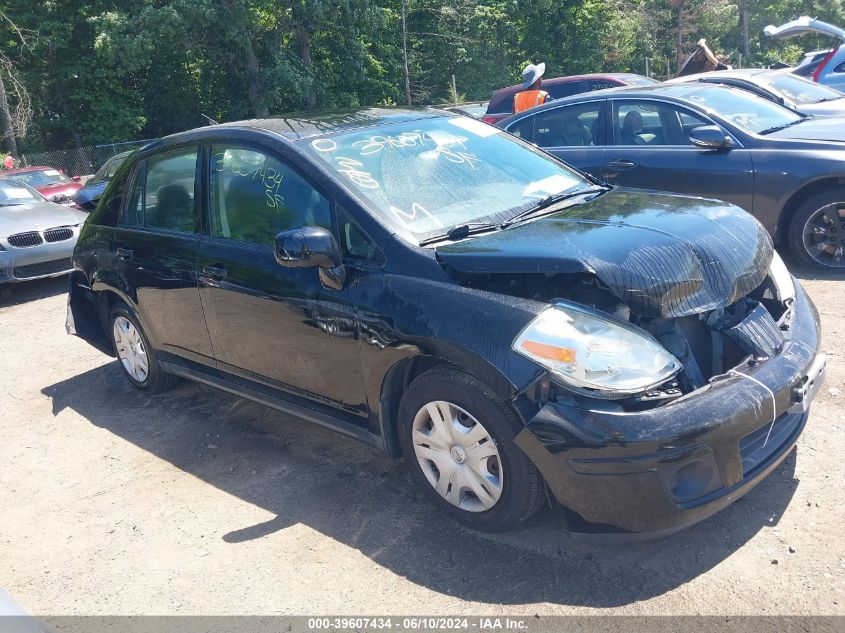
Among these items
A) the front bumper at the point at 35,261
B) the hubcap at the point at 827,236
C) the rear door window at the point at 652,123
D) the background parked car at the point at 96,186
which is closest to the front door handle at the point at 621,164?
the rear door window at the point at 652,123

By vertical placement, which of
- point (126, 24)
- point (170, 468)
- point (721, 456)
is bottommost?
point (170, 468)

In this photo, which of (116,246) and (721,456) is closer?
(721,456)

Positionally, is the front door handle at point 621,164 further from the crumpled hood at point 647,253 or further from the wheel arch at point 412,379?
the wheel arch at point 412,379

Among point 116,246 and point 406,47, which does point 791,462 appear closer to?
point 116,246

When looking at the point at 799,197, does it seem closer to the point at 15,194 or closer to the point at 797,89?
the point at 797,89

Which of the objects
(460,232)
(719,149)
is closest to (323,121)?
(460,232)

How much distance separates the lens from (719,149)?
657 cm

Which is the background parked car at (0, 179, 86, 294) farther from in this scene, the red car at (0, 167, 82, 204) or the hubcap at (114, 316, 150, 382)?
the red car at (0, 167, 82, 204)

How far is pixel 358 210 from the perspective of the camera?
11.7ft

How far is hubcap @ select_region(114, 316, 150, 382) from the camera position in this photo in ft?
17.5

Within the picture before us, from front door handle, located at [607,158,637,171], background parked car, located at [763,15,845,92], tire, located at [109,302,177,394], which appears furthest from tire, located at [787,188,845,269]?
background parked car, located at [763,15,845,92]

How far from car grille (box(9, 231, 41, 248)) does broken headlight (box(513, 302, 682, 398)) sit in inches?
331

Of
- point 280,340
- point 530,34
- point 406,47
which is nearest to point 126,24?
point 406,47

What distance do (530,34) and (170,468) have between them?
114 ft
